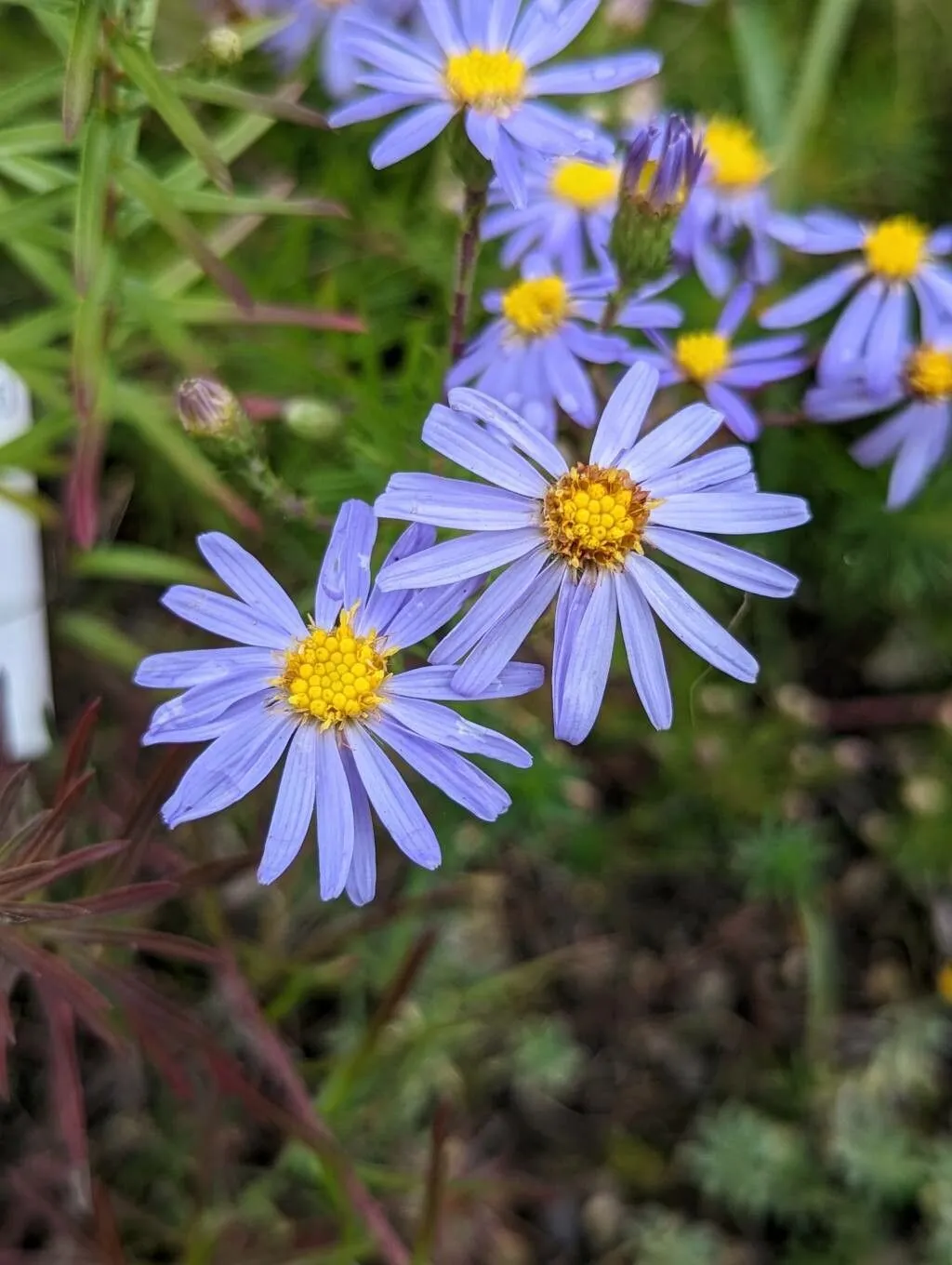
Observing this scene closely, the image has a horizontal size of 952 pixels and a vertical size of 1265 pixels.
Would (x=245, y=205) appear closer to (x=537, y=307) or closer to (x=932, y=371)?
(x=537, y=307)

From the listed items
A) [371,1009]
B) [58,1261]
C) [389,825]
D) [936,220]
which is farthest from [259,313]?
[936,220]

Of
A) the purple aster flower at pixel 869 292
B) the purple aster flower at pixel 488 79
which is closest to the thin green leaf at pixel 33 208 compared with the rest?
the purple aster flower at pixel 488 79

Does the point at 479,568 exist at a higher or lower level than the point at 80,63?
lower

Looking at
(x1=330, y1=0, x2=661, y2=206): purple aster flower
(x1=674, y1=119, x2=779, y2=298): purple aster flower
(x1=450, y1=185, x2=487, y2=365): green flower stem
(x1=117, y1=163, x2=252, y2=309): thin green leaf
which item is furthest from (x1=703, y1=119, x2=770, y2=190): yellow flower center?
(x1=117, y1=163, x2=252, y2=309): thin green leaf

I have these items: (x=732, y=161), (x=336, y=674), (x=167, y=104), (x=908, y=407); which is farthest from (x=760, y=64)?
(x=336, y=674)

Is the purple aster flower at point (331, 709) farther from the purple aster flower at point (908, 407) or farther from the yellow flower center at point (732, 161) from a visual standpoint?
the yellow flower center at point (732, 161)

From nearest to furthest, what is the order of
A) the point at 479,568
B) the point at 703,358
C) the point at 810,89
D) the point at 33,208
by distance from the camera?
the point at 479,568, the point at 33,208, the point at 703,358, the point at 810,89

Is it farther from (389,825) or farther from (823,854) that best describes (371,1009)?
(389,825)

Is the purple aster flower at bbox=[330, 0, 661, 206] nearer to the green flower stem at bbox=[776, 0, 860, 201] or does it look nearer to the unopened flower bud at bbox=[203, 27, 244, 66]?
the unopened flower bud at bbox=[203, 27, 244, 66]
